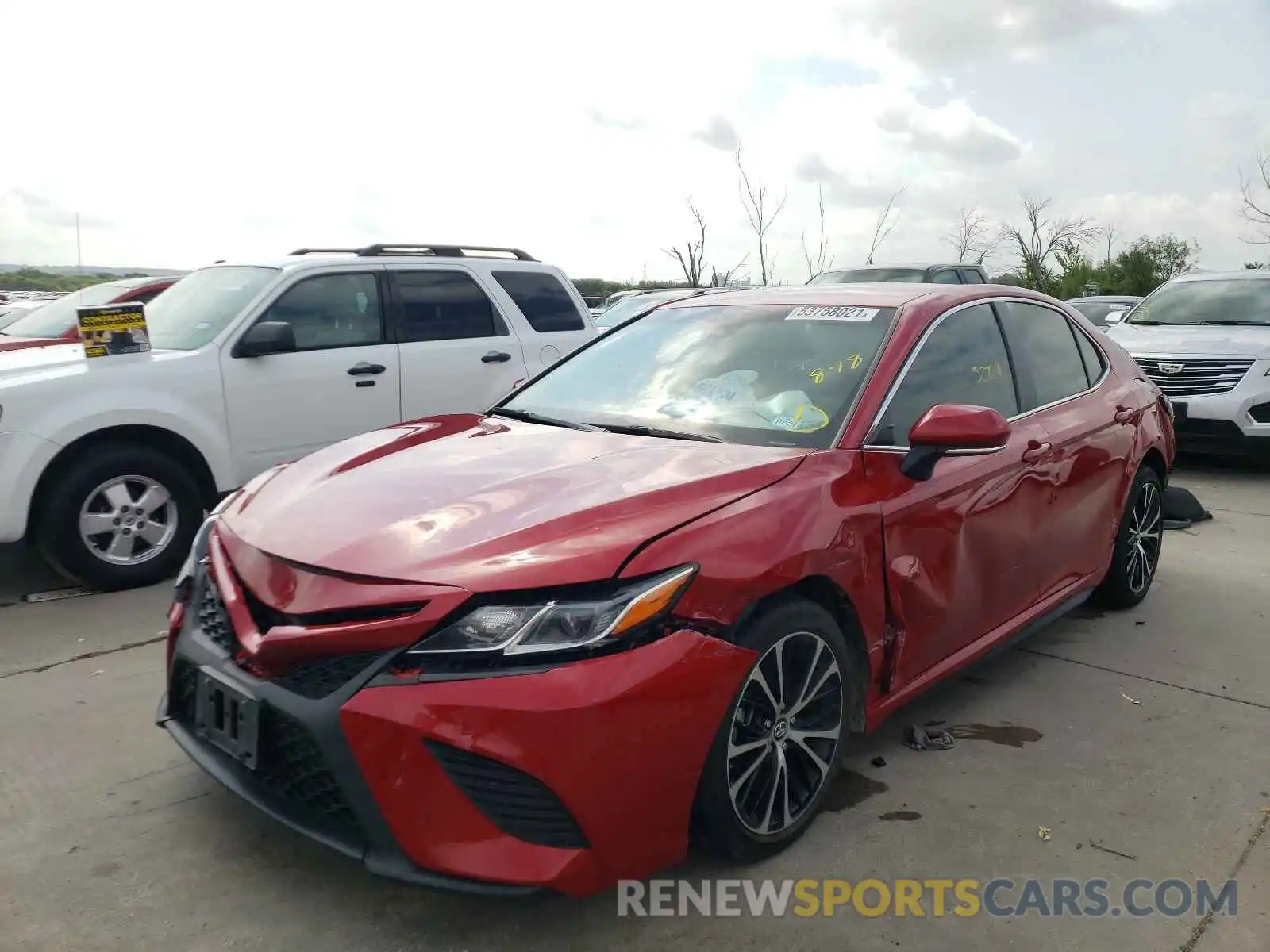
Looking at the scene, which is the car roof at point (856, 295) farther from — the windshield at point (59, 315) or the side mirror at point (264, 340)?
the windshield at point (59, 315)

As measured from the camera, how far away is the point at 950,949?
94.8 inches

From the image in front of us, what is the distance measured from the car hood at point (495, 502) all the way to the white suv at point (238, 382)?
2.34 meters

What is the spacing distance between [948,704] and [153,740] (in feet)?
9.29

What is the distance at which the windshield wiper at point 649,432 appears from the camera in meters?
3.16

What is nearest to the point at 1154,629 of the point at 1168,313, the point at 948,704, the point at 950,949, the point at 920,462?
the point at 948,704

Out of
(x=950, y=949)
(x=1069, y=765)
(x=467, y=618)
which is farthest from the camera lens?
(x=1069, y=765)

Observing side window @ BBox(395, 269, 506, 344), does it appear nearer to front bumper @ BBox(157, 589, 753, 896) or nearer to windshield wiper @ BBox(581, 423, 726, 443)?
windshield wiper @ BBox(581, 423, 726, 443)

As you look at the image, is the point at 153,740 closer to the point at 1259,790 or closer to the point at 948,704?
the point at 948,704

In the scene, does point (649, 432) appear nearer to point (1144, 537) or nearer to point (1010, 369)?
point (1010, 369)

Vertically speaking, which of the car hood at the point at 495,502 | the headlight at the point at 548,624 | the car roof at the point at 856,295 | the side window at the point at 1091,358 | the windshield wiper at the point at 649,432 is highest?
the car roof at the point at 856,295

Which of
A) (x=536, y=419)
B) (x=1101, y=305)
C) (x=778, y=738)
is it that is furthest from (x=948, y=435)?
(x=1101, y=305)

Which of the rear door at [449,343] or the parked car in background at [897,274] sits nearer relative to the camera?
the rear door at [449,343]

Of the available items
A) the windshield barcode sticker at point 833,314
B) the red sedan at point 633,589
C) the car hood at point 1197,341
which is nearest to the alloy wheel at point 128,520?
the red sedan at point 633,589

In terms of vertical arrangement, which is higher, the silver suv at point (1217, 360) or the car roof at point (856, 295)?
the car roof at point (856, 295)
